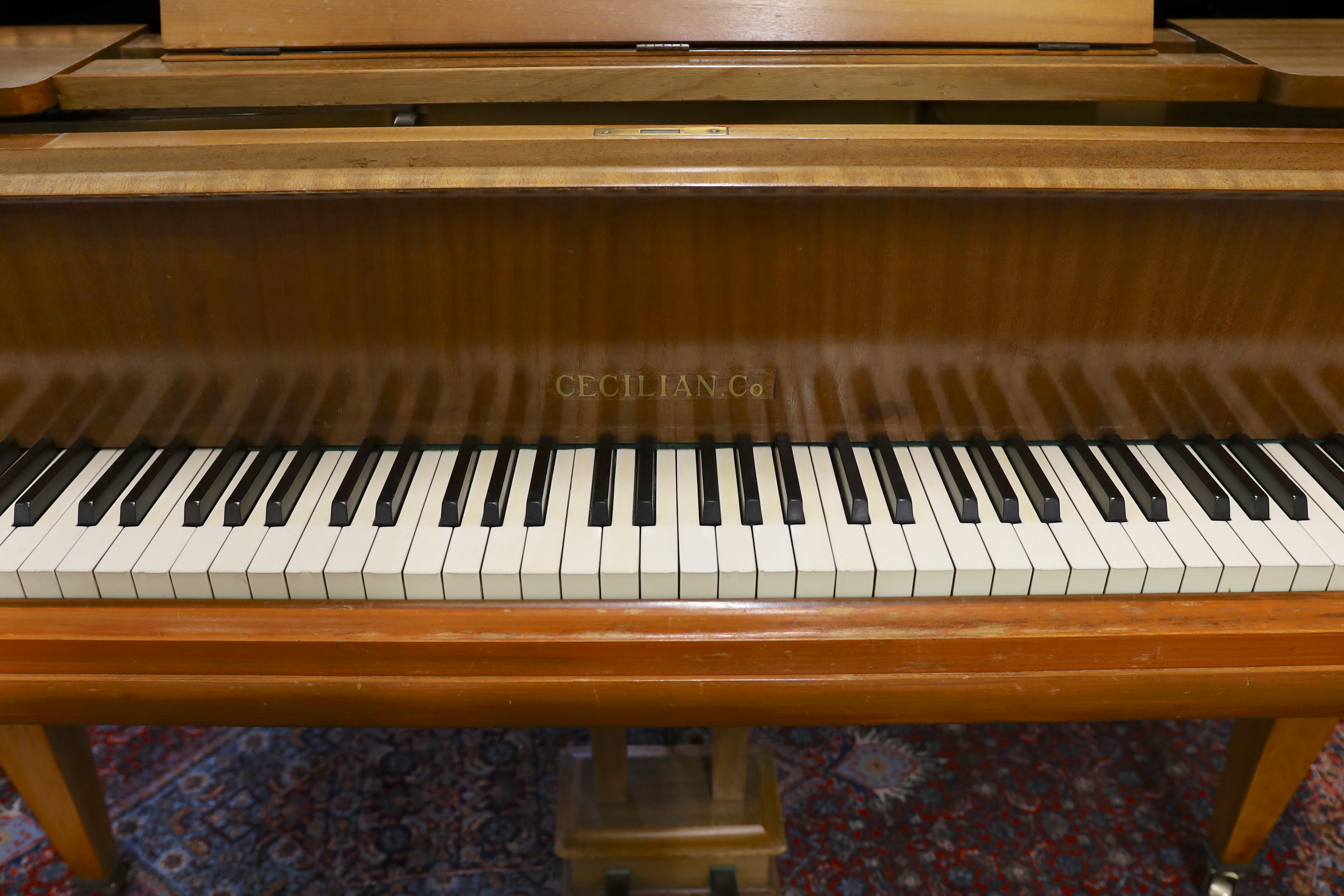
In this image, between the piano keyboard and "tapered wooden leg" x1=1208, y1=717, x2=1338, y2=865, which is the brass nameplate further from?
"tapered wooden leg" x1=1208, y1=717, x2=1338, y2=865

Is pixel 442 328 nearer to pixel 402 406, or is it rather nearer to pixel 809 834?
pixel 402 406

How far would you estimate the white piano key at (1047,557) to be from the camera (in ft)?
3.60

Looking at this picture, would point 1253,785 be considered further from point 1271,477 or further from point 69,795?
point 69,795

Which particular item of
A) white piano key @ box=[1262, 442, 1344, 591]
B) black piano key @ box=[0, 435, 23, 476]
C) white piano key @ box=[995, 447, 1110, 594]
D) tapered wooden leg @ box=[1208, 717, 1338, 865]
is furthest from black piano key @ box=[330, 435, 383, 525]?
tapered wooden leg @ box=[1208, 717, 1338, 865]

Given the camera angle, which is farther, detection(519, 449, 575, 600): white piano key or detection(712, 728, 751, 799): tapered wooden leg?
detection(712, 728, 751, 799): tapered wooden leg

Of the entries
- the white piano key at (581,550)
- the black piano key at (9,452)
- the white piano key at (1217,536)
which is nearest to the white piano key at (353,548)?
the white piano key at (581,550)

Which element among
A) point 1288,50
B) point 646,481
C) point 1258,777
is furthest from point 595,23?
point 1258,777

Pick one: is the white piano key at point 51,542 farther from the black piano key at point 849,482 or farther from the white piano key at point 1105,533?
the white piano key at point 1105,533

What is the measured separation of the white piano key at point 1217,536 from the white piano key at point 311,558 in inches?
38.6

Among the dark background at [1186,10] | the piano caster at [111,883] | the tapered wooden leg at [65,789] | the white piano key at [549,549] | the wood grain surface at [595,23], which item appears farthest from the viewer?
the piano caster at [111,883]

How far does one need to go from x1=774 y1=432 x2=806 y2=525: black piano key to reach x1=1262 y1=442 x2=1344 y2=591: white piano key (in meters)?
0.60

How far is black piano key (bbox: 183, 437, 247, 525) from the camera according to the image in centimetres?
115

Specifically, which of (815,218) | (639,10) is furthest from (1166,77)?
(639,10)

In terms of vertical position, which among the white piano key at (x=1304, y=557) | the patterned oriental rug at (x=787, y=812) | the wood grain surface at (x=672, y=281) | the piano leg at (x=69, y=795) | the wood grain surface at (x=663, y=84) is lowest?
the patterned oriental rug at (x=787, y=812)
